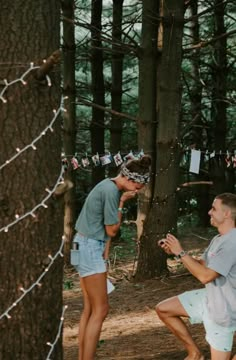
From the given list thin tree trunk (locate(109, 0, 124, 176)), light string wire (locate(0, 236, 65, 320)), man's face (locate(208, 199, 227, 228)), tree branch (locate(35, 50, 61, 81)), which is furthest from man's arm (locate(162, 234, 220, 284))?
thin tree trunk (locate(109, 0, 124, 176))

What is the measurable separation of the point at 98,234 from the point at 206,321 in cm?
106

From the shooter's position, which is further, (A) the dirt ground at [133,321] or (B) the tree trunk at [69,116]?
(B) the tree trunk at [69,116]

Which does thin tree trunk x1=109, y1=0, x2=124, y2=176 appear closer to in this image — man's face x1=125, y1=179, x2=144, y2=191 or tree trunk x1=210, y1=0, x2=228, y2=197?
tree trunk x1=210, y1=0, x2=228, y2=197

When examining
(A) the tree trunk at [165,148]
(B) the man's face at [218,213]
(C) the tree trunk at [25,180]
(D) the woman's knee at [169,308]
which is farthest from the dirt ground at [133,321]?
(C) the tree trunk at [25,180]

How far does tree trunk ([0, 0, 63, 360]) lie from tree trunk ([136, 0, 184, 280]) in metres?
5.14

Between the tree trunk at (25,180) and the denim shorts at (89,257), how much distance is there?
1.46 metres

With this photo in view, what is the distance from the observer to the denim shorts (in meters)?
4.75

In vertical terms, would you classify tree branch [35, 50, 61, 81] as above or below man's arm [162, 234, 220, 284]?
above

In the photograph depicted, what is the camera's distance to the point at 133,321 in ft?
22.5

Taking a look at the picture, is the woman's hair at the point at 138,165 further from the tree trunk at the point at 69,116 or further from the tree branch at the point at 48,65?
the tree trunk at the point at 69,116

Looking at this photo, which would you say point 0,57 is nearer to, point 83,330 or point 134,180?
point 134,180

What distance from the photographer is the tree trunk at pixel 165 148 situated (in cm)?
828

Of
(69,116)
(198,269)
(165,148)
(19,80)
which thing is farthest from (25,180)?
(69,116)

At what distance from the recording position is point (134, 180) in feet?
15.9
